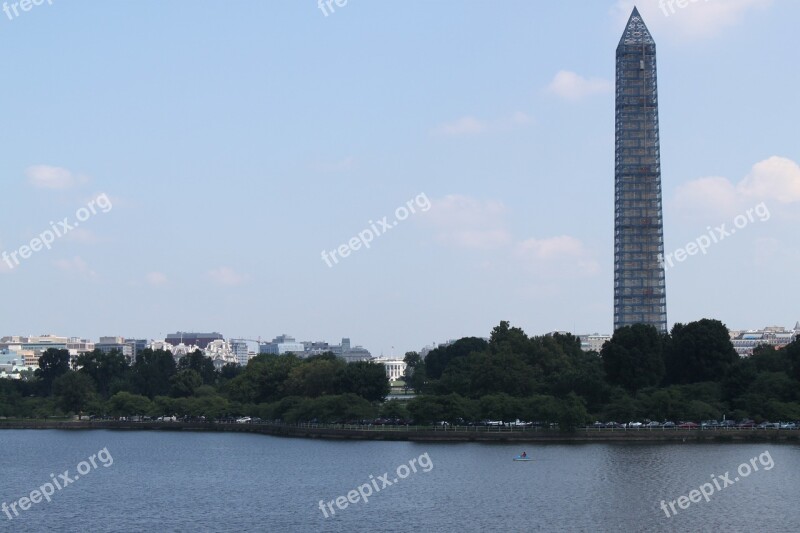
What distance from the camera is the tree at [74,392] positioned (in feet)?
553

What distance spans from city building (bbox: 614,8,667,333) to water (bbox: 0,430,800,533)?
3439 inches

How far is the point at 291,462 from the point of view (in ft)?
332

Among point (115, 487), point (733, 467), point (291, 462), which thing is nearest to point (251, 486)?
point (115, 487)

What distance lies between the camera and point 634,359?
132m

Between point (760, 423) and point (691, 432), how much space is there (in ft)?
28.4

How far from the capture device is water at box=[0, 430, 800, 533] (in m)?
66.3

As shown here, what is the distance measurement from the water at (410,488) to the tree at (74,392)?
50340mm

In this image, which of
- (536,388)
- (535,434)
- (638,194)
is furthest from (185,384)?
(638,194)

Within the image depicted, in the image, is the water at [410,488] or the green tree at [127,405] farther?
the green tree at [127,405]

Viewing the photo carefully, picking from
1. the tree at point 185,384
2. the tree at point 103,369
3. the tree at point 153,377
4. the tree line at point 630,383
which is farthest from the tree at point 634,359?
the tree at point 103,369

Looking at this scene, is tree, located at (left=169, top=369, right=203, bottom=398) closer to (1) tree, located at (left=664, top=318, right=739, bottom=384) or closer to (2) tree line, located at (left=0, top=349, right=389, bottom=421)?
(2) tree line, located at (left=0, top=349, right=389, bottom=421)

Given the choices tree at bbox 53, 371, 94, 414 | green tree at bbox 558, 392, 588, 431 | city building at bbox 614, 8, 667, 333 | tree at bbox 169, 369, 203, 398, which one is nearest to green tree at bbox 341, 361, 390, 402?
tree at bbox 169, 369, 203, 398

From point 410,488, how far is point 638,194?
123782mm

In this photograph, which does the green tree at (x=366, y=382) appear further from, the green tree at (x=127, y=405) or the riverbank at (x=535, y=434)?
the green tree at (x=127, y=405)
